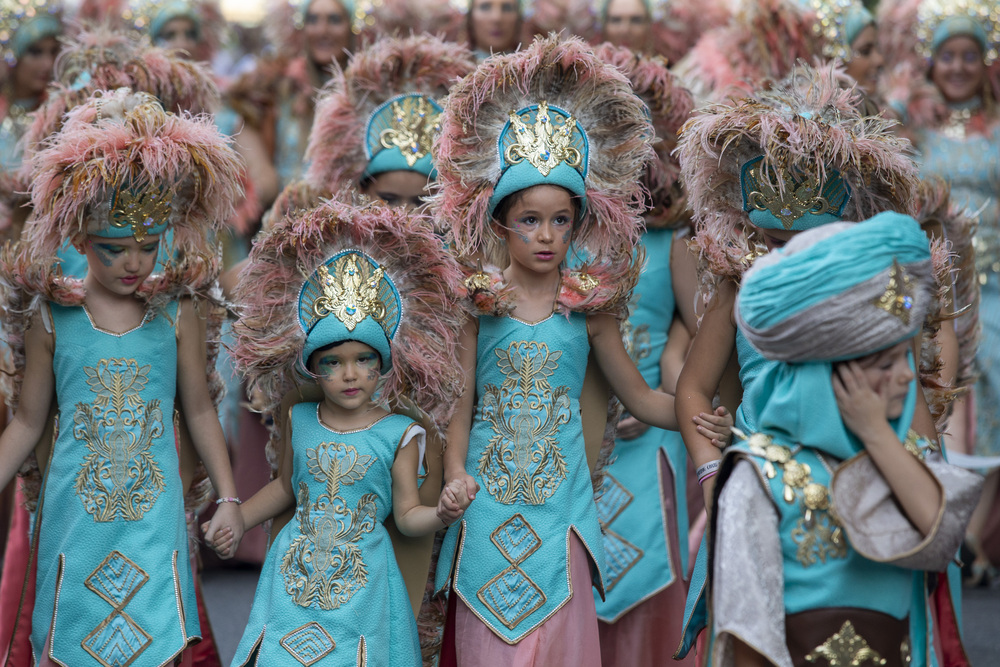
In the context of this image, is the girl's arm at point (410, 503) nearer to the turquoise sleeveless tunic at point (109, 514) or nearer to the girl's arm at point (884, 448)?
the turquoise sleeveless tunic at point (109, 514)

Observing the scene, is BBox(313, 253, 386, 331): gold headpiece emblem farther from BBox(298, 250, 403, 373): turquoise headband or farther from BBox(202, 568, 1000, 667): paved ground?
BBox(202, 568, 1000, 667): paved ground

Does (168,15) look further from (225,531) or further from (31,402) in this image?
(225,531)

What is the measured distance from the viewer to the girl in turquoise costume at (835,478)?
115 inches

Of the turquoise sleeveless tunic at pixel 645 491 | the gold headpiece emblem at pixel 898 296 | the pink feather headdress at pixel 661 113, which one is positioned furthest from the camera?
the pink feather headdress at pixel 661 113

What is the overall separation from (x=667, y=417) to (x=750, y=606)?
1103 mm

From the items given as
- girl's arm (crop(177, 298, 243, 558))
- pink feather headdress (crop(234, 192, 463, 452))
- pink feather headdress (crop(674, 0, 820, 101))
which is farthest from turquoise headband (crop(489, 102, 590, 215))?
pink feather headdress (crop(674, 0, 820, 101))

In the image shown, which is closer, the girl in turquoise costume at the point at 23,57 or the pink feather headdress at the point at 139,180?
the pink feather headdress at the point at 139,180

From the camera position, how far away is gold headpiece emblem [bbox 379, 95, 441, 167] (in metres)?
5.09

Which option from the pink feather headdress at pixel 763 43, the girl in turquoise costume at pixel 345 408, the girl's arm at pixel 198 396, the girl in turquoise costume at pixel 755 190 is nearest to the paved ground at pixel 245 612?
the girl's arm at pixel 198 396

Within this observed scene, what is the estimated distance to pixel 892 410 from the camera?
3.07 m

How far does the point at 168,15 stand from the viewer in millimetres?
7770

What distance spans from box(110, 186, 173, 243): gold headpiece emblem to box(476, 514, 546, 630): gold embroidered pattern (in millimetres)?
1427

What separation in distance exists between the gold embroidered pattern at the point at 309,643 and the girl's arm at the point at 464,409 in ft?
1.93

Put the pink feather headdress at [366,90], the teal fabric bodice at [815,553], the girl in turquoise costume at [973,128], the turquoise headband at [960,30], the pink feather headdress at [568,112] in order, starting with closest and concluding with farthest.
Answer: the teal fabric bodice at [815,553] < the pink feather headdress at [568,112] < the pink feather headdress at [366,90] < the girl in turquoise costume at [973,128] < the turquoise headband at [960,30]
